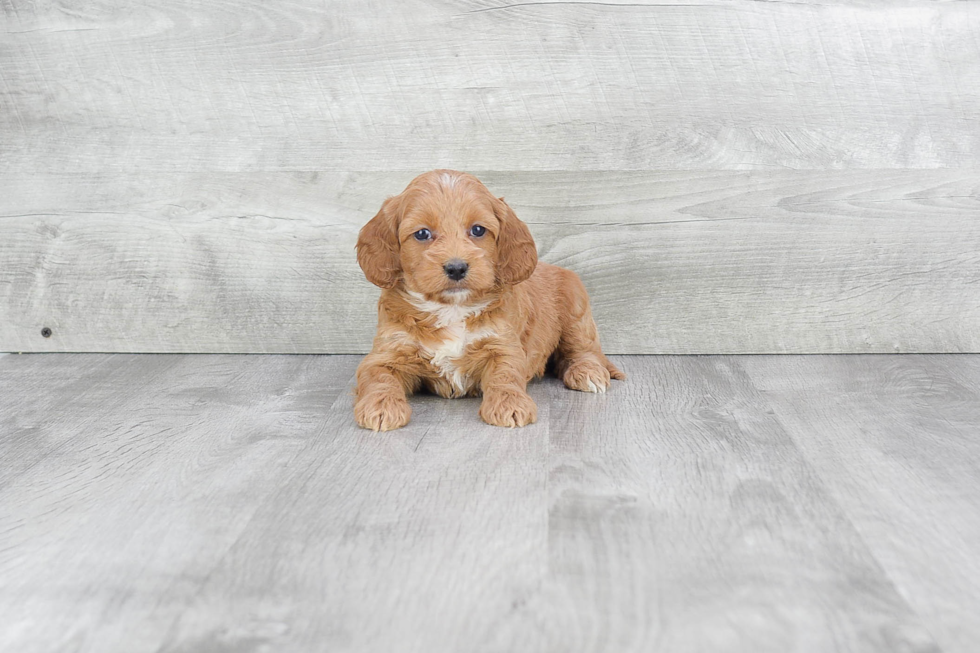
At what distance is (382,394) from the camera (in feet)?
7.81

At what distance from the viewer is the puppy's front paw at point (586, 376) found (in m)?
2.72

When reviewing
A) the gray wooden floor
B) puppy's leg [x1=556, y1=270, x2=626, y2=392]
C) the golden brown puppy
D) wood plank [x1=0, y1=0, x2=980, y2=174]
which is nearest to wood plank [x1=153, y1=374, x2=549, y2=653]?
the gray wooden floor

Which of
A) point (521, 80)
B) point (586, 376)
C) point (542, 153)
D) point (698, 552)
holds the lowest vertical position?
point (586, 376)

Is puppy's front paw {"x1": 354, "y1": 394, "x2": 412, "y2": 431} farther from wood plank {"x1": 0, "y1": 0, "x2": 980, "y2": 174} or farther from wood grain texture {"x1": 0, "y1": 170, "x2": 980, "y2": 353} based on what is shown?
wood plank {"x1": 0, "y1": 0, "x2": 980, "y2": 174}

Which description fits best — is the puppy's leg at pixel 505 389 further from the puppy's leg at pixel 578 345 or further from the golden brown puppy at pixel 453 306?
the puppy's leg at pixel 578 345

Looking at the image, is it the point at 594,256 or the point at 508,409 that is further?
the point at 594,256

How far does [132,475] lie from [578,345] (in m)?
1.44

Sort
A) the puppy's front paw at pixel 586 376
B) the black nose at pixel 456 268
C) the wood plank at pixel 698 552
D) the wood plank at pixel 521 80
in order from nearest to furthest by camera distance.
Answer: the wood plank at pixel 698 552, the black nose at pixel 456 268, the puppy's front paw at pixel 586 376, the wood plank at pixel 521 80

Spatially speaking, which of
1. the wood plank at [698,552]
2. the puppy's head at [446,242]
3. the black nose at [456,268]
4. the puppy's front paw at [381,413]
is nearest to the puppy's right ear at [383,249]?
the puppy's head at [446,242]

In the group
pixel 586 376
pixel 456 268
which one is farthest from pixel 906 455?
pixel 456 268

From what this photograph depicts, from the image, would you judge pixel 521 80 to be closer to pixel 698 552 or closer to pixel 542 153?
pixel 542 153

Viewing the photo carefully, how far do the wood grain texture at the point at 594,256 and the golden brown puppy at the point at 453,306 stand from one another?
1.80 ft

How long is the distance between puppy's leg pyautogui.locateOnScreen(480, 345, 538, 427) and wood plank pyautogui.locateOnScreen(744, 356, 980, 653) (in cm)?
71

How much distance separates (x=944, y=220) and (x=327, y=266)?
88.5 inches
